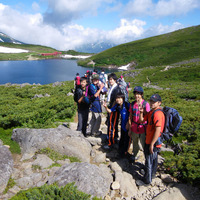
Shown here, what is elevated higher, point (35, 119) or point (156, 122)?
point (156, 122)

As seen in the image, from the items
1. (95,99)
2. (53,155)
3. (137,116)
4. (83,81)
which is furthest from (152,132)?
(53,155)

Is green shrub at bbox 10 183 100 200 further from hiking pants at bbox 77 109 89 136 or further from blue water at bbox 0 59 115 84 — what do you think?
blue water at bbox 0 59 115 84

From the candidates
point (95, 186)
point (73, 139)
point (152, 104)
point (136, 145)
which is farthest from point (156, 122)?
point (73, 139)

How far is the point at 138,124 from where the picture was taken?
17.2ft

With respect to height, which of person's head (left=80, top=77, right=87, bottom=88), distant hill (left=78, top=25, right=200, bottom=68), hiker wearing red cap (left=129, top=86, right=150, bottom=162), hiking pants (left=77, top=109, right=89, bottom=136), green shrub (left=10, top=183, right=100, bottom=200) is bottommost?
green shrub (left=10, top=183, right=100, bottom=200)

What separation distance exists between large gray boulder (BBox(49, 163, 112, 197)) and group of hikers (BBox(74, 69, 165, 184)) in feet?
4.76

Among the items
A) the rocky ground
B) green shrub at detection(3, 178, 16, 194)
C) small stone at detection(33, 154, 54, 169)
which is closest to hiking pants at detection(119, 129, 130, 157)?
the rocky ground

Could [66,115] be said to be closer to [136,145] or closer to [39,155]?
[39,155]

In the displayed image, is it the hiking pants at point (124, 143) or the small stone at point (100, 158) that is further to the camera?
the small stone at point (100, 158)

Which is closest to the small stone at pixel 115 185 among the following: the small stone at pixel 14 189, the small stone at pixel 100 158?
the small stone at pixel 100 158

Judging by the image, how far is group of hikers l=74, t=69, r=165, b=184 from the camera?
14.6 feet

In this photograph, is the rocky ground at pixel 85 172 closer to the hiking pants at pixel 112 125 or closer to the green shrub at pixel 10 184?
the green shrub at pixel 10 184

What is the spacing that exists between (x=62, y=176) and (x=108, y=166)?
200 centimetres

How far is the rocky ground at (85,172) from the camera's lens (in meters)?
4.36
